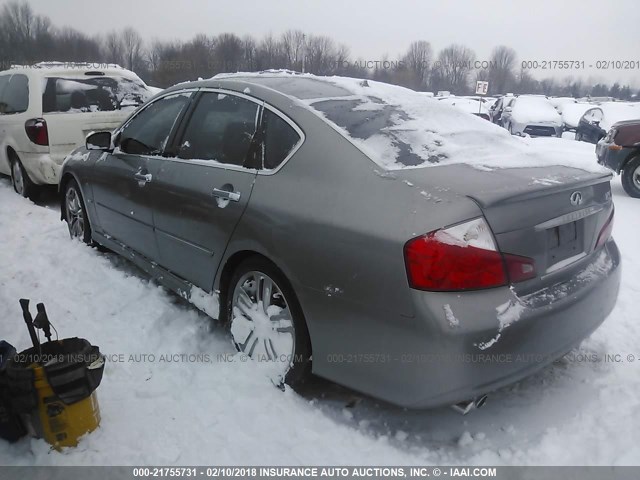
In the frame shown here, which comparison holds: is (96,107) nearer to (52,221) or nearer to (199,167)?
(52,221)

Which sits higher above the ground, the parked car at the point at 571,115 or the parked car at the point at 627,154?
the parked car at the point at 627,154

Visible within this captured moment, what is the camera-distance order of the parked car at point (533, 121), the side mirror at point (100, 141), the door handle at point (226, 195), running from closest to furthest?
the door handle at point (226, 195)
the side mirror at point (100, 141)
the parked car at point (533, 121)

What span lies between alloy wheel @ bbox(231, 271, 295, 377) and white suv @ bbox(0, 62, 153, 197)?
14.9 ft

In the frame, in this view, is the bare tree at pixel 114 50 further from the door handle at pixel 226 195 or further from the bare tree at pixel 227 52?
the door handle at pixel 226 195

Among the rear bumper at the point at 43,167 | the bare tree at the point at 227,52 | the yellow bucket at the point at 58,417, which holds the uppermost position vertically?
the bare tree at the point at 227,52

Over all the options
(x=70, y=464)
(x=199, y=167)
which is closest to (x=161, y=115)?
(x=199, y=167)

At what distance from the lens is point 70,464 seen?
2166 millimetres

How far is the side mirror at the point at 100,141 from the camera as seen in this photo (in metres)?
4.10

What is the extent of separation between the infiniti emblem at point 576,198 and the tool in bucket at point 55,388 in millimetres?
2227

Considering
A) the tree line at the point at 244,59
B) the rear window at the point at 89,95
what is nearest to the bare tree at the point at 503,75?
the tree line at the point at 244,59

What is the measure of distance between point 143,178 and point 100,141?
0.95 m

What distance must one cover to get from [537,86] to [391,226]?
69.4 m

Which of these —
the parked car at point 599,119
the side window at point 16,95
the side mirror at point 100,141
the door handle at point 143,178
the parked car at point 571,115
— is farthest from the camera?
the parked car at point 571,115

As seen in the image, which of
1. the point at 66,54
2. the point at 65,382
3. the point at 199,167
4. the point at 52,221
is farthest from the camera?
the point at 66,54
